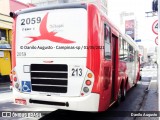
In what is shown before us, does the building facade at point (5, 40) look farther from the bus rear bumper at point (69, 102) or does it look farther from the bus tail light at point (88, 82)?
the bus tail light at point (88, 82)

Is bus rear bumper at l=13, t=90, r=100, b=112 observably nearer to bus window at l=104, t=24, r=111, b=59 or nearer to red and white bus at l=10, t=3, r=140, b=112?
red and white bus at l=10, t=3, r=140, b=112

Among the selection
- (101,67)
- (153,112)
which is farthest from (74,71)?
(153,112)

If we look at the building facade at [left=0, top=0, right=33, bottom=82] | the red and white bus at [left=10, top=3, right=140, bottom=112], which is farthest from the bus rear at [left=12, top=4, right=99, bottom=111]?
the building facade at [left=0, top=0, right=33, bottom=82]

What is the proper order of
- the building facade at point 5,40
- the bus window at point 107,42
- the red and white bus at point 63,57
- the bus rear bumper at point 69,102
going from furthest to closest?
the building facade at point 5,40 → the bus window at point 107,42 → the red and white bus at point 63,57 → the bus rear bumper at point 69,102

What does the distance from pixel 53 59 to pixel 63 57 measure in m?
0.28

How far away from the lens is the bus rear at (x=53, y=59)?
569 cm

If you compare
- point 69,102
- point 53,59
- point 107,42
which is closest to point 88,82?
point 69,102

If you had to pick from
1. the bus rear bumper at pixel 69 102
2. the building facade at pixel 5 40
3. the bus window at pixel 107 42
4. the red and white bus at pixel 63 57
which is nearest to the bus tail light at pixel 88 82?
the red and white bus at pixel 63 57

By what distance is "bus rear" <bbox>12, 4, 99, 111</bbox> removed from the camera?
569cm

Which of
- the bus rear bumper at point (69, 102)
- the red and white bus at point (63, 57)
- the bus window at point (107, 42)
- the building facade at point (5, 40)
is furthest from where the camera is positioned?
the building facade at point (5, 40)

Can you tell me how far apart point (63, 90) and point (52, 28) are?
5.16 feet

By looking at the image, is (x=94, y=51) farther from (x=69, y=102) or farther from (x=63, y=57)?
(x=69, y=102)

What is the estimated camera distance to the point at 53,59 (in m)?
6.01

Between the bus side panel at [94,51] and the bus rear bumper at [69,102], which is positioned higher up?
the bus side panel at [94,51]
